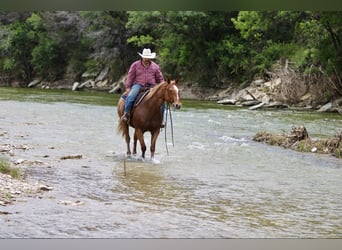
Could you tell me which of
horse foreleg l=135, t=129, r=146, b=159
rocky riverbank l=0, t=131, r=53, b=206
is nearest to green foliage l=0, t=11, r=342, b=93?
horse foreleg l=135, t=129, r=146, b=159

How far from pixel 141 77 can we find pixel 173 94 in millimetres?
439

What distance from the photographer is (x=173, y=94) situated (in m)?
5.83

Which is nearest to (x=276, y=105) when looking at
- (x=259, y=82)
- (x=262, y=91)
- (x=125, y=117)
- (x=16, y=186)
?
(x=262, y=91)

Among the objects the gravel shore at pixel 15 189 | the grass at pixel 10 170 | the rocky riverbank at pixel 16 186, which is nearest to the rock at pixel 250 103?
the rocky riverbank at pixel 16 186

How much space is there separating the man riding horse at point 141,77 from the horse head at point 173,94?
0.24m

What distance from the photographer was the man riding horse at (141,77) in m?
6.02

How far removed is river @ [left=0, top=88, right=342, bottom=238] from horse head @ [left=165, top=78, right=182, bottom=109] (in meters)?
0.54

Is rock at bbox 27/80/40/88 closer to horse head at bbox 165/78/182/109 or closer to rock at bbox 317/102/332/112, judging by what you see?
horse head at bbox 165/78/182/109

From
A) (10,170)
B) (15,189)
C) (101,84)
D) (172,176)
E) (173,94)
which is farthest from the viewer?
(101,84)

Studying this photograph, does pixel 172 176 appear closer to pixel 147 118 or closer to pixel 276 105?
pixel 147 118

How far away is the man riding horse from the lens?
6021mm
